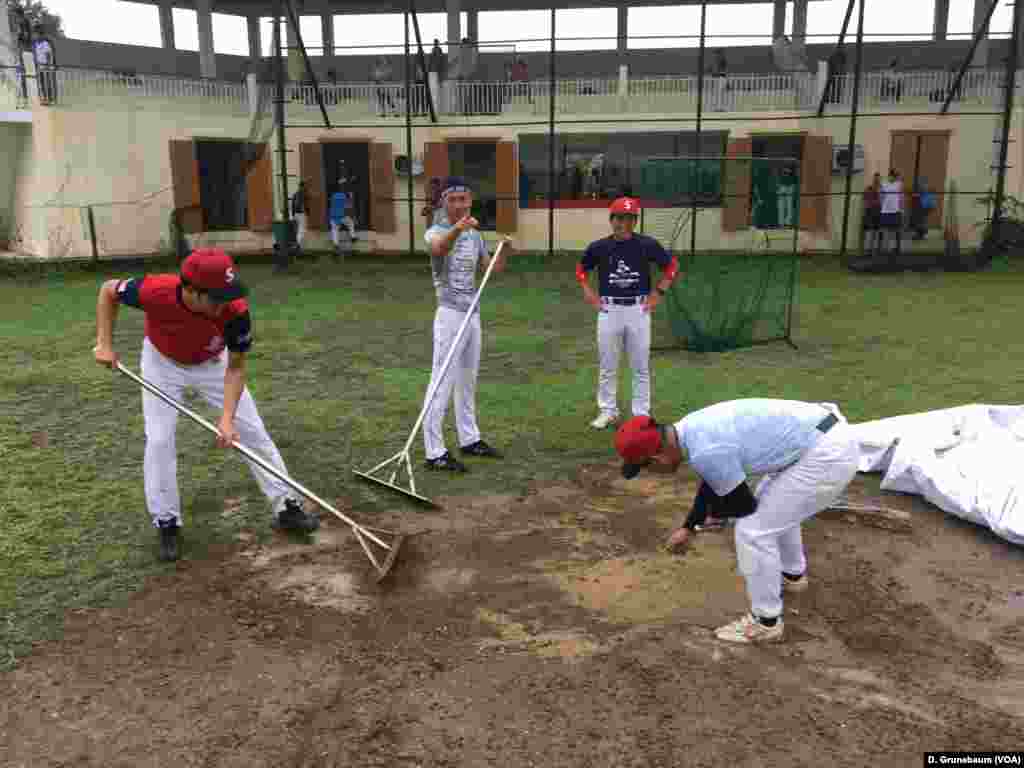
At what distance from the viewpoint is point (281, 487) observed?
5.38 metres

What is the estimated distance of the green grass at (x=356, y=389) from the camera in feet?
17.7

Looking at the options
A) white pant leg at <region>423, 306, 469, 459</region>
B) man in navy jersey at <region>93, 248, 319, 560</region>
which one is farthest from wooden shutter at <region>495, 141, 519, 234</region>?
man in navy jersey at <region>93, 248, 319, 560</region>

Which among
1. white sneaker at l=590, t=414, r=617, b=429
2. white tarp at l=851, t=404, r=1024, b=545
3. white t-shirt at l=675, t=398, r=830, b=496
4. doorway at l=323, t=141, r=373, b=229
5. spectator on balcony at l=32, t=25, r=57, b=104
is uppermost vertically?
spectator on balcony at l=32, t=25, r=57, b=104

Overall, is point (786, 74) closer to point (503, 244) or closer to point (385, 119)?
point (385, 119)

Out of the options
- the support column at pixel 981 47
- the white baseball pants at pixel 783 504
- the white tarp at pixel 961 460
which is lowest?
the white tarp at pixel 961 460

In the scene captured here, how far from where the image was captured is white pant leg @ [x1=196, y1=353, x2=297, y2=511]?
5.14 metres

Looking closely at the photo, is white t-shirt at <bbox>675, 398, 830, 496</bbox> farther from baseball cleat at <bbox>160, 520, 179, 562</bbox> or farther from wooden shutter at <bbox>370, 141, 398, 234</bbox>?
wooden shutter at <bbox>370, 141, 398, 234</bbox>

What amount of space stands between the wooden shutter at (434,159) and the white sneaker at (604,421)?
14.0m

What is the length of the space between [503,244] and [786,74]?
54.8 feet

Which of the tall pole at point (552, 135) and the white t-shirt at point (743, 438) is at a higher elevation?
the tall pole at point (552, 135)

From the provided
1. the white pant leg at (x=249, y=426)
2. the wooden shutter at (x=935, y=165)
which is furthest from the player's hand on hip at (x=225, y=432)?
the wooden shutter at (x=935, y=165)

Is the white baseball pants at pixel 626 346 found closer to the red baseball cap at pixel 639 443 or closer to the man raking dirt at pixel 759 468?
the man raking dirt at pixel 759 468

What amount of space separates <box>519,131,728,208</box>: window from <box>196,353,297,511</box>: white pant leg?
16380 mm

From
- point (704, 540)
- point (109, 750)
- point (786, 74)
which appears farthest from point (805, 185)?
point (109, 750)
